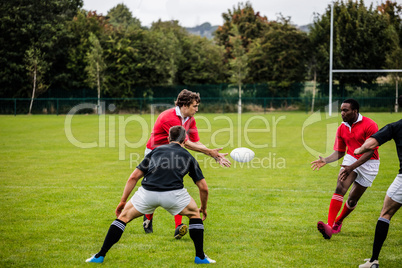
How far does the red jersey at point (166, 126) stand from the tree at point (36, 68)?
4029 cm

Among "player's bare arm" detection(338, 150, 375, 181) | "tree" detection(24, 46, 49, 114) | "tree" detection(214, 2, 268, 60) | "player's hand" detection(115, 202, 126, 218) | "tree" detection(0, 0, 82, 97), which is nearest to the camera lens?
"player's hand" detection(115, 202, 126, 218)

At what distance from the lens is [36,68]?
44688 millimetres

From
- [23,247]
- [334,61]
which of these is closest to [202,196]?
[23,247]

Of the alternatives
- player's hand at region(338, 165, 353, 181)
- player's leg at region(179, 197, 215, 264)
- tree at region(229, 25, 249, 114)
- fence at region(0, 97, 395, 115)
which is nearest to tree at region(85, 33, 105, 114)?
fence at region(0, 97, 395, 115)

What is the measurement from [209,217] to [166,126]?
2.30 meters

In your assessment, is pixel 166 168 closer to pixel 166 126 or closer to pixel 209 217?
pixel 166 126

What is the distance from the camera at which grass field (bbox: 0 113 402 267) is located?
595 cm

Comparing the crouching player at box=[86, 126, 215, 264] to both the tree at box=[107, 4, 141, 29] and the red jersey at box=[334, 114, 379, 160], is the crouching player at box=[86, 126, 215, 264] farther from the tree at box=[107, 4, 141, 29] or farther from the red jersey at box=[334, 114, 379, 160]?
the tree at box=[107, 4, 141, 29]

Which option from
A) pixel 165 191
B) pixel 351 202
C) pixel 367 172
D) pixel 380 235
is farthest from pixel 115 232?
pixel 367 172

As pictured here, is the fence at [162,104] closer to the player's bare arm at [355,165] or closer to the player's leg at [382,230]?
the player's bare arm at [355,165]

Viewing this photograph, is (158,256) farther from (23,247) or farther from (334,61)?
(334,61)

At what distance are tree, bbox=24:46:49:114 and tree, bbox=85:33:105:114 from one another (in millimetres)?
4465

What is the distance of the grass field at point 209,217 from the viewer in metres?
5.95

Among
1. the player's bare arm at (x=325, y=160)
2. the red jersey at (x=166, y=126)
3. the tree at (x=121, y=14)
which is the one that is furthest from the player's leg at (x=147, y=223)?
the tree at (x=121, y=14)
